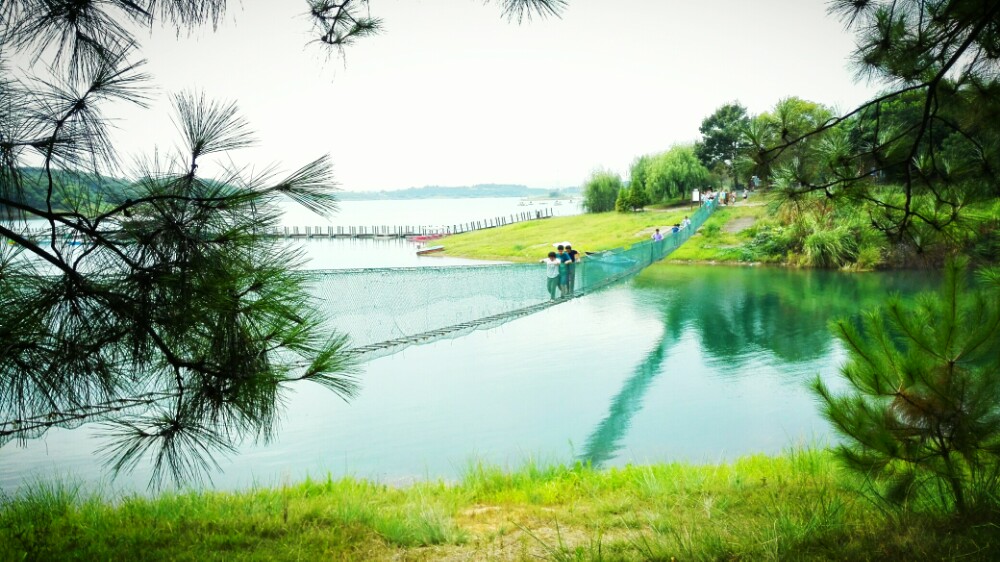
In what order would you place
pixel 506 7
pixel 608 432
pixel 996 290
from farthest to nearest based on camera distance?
pixel 608 432
pixel 506 7
pixel 996 290

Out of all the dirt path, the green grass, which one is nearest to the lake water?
the green grass

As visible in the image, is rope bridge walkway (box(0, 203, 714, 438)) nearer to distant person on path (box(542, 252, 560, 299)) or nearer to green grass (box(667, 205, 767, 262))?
distant person on path (box(542, 252, 560, 299))

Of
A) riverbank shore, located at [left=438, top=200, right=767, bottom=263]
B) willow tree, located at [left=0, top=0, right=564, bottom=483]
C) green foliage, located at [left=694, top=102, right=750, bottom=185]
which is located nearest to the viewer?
willow tree, located at [left=0, top=0, right=564, bottom=483]

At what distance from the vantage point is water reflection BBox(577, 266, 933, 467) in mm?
6512

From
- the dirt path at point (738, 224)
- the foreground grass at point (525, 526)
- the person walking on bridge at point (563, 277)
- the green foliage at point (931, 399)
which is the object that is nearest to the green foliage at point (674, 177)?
the dirt path at point (738, 224)

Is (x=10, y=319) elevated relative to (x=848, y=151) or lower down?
lower down

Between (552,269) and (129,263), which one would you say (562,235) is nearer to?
(552,269)

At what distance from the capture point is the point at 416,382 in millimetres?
7441

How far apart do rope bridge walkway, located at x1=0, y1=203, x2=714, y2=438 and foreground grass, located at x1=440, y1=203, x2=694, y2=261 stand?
11.3m

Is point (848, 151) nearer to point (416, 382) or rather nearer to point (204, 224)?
point (204, 224)

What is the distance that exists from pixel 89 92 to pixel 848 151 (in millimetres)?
2110

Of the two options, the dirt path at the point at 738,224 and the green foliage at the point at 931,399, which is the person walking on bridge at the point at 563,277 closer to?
the green foliage at the point at 931,399

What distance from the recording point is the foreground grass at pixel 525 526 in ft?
5.61

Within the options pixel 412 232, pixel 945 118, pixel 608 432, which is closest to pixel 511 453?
pixel 608 432
